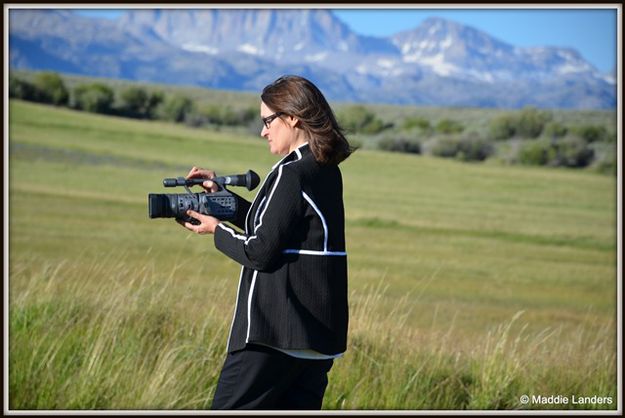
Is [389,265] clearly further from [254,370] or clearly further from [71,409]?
[254,370]

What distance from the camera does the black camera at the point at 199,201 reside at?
3.80 meters

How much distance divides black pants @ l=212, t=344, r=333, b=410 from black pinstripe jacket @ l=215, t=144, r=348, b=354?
0.24ft

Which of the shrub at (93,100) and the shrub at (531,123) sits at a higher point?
the shrub at (93,100)

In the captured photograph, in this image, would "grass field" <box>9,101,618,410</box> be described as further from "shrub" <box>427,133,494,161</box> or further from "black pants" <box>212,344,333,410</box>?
"shrub" <box>427,133,494,161</box>

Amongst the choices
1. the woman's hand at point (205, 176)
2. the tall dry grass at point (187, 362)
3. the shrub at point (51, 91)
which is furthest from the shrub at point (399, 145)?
the woman's hand at point (205, 176)

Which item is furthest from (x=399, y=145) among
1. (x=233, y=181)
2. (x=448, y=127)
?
(x=233, y=181)

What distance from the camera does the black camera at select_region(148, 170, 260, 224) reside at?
380 cm

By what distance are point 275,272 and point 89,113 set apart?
5143cm

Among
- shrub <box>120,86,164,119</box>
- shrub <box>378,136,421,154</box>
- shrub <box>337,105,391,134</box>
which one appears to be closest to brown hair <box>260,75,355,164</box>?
shrub <box>378,136,421,154</box>

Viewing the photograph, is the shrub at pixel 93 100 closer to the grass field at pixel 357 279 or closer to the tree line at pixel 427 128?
the tree line at pixel 427 128

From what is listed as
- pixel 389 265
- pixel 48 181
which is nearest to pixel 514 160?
pixel 48 181

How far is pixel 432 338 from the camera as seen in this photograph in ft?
20.7

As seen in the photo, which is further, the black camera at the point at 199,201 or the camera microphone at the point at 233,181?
the camera microphone at the point at 233,181

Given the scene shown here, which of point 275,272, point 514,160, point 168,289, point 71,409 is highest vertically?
point 275,272
